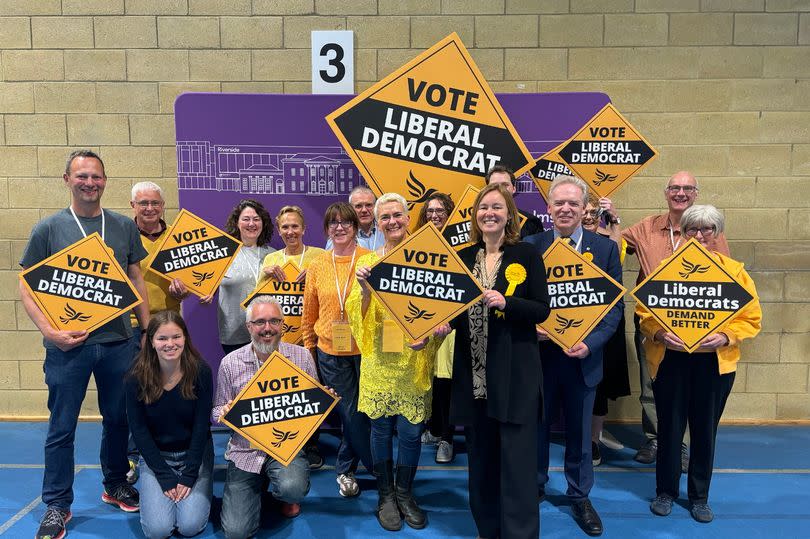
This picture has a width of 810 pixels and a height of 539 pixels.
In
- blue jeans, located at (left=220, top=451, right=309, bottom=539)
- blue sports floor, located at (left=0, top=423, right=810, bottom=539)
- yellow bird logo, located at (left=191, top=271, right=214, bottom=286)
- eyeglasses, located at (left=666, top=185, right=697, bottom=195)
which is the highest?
eyeglasses, located at (left=666, top=185, right=697, bottom=195)

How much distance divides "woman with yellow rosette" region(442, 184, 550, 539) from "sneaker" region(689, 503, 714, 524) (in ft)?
3.41

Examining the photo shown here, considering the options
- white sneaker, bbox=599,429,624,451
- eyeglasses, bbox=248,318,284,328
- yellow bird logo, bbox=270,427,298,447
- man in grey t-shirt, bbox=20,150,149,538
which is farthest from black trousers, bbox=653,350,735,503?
man in grey t-shirt, bbox=20,150,149,538

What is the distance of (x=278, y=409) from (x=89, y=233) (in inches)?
51.1

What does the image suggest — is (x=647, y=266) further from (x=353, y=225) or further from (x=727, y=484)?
(x=353, y=225)

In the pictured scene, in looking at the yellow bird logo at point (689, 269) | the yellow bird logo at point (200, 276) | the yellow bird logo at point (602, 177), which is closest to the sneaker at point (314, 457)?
the yellow bird logo at point (200, 276)

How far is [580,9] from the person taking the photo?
13.9 ft

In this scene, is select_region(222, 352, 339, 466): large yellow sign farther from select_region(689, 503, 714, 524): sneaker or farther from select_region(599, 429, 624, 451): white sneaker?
select_region(599, 429, 624, 451): white sneaker

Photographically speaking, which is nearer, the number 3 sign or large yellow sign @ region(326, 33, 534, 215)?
large yellow sign @ region(326, 33, 534, 215)

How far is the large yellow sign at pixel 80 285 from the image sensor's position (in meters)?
2.70

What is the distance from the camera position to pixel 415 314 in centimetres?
249

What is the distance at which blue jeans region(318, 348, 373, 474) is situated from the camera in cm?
304

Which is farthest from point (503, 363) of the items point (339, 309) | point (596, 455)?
point (596, 455)

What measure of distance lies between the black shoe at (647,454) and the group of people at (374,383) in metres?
0.68

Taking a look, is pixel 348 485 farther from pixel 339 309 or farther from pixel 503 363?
pixel 503 363
